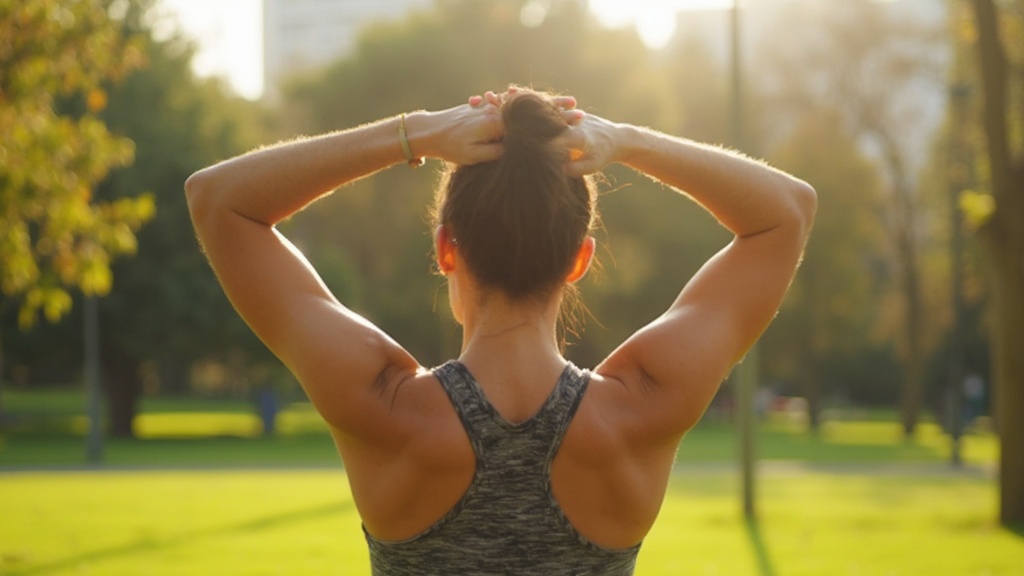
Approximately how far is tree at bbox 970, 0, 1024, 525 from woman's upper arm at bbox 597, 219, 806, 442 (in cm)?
1268

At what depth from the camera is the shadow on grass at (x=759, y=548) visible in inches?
425

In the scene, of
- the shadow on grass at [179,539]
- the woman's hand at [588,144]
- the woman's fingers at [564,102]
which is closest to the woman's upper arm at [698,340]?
the woman's hand at [588,144]

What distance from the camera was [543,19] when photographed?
4406 centimetres

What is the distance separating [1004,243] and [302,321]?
43.5ft

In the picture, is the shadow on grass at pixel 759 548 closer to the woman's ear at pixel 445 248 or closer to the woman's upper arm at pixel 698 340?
the woman's upper arm at pixel 698 340

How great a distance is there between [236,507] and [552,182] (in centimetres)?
1511

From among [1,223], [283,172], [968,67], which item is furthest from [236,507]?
[968,67]

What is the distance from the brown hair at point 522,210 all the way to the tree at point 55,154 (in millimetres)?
8395

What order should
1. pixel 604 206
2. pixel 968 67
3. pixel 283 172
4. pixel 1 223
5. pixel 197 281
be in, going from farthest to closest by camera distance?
pixel 604 206
pixel 197 281
pixel 968 67
pixel 1 223
pixel 283 172

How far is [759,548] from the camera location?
12359mm

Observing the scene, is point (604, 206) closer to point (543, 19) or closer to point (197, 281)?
point (543, 19)

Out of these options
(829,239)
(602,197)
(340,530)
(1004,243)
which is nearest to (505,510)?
(340,530)

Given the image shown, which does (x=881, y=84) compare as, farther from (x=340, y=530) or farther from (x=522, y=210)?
(x=522, y=210)

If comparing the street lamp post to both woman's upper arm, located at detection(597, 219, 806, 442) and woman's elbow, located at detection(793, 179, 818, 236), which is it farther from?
woman's upper arm, located at detection(597, 219, 806, 442)
